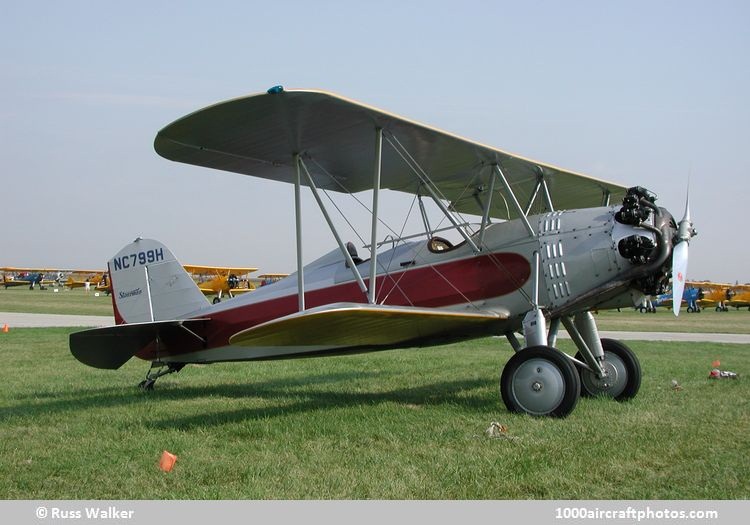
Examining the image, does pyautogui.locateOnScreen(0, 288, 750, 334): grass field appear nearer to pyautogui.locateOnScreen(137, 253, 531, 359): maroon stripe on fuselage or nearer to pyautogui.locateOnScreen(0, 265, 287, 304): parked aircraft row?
pyautogui.locateOnScreen(0, 265, 287, 304): parked aircraft row

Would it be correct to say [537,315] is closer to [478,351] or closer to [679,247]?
[679,247]

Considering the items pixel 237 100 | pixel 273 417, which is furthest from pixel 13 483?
pixel 237 100

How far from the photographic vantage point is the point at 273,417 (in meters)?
6.59

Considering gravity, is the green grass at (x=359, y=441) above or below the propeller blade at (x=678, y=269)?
below

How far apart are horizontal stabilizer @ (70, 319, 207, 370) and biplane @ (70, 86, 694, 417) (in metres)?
0.02

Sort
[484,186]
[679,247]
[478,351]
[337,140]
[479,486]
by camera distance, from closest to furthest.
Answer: [479,486] < [679,247] < [337,140] < [484,186] < [478,351]

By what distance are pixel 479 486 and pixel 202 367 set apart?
845 centimetres

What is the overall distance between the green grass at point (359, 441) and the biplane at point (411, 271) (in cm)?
55

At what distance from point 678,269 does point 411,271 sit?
2.79m


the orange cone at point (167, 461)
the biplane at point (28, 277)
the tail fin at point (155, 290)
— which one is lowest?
the biplane at point (28, 277)

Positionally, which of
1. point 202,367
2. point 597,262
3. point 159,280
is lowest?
point 202,367

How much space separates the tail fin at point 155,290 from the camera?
9500 millimetres

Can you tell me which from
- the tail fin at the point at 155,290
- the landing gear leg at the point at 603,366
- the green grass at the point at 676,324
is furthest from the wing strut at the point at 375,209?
the green grass at the point at 676,324

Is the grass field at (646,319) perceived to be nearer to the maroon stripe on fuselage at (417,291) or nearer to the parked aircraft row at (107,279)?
the parked aircraft row at (107,279)
